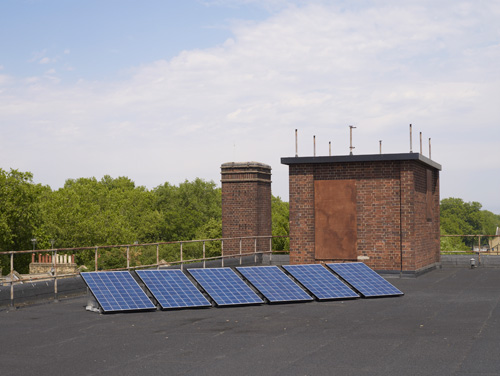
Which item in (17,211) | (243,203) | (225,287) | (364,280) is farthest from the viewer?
(17,211)

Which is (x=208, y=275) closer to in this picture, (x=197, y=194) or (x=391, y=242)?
(x=391, y=242)

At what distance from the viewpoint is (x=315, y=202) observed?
84.4 ft

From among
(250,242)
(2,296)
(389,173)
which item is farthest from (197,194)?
(2,296)

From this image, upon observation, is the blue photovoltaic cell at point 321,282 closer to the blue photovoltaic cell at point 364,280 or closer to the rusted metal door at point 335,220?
the blue photovoltaic cell at point 364,280

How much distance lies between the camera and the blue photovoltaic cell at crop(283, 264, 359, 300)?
17625 millimetres

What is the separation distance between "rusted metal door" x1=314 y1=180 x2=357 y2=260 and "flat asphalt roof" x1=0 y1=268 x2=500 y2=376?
749 cm

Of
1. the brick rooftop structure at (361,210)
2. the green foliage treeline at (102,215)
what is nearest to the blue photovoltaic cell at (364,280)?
the brick rooftop structure at (361,210)

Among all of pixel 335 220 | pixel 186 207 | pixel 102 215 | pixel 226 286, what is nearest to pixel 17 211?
pixel 102 215

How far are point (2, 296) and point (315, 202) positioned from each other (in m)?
13.1

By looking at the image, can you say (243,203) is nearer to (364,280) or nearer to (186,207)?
(364,280)

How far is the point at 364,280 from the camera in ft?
63.0

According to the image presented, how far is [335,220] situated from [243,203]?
6796 millimetres

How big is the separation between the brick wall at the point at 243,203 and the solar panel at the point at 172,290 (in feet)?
43.1

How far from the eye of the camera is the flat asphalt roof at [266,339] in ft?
31.3
